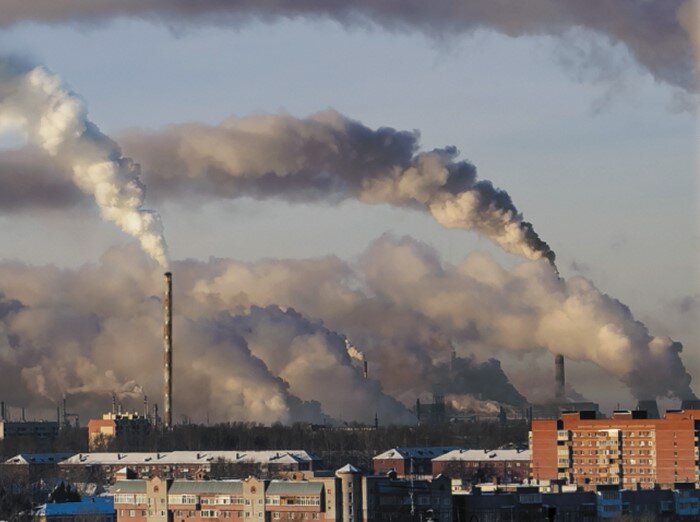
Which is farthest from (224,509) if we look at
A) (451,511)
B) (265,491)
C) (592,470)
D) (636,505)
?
(592,470)

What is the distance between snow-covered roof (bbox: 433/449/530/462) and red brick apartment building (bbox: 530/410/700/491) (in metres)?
3.76

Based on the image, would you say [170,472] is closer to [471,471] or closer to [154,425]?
[471,471]

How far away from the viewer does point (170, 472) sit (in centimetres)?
9994

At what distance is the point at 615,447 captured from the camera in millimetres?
95000

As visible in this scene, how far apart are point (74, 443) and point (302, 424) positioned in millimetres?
15939

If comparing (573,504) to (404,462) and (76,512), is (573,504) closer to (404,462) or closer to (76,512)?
(76,512)

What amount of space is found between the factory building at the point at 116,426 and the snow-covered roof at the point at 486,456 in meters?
32.3

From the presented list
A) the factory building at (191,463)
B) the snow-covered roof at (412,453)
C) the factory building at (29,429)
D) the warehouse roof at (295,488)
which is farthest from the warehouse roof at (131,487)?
the factory building at (29,429)

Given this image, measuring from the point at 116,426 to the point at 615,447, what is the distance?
159 feet

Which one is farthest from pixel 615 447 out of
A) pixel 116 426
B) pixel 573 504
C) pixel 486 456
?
pixel 116 426

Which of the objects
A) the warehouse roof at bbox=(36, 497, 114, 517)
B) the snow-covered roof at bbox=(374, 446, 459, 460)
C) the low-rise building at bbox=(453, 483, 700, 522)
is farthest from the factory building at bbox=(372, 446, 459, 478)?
Answer: the warehouse roof at bbox=(36, 497, 114, 517)

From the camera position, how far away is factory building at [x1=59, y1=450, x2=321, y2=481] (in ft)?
313

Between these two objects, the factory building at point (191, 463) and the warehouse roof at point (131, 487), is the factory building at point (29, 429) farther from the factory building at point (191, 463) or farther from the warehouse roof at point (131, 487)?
the warehouse roof at point (131, 487)

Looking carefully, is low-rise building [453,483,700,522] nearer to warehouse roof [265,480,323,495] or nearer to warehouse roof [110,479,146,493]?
warehouse roof [265,480,323,495]
